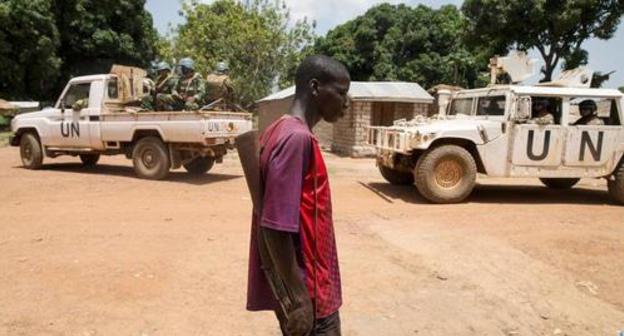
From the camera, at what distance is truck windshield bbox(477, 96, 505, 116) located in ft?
26.4

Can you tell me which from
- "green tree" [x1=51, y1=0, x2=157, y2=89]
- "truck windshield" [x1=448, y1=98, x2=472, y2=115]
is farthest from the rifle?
"green tree" [x1=51, y1=0, x2=157, y2=89]

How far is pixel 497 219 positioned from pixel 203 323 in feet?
15.3

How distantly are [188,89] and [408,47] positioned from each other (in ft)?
76.5

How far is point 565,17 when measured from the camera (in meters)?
17.1

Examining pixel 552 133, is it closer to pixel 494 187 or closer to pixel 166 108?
pixel 494 187

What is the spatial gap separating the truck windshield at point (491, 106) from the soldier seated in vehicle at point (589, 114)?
1253mm

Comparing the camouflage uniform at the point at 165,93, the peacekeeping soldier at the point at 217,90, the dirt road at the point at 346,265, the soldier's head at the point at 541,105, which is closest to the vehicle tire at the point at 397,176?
the dirt road at the point at 346,265

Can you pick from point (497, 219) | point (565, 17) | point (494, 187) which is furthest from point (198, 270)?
point (565, 17)

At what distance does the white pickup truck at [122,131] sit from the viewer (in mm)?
8953

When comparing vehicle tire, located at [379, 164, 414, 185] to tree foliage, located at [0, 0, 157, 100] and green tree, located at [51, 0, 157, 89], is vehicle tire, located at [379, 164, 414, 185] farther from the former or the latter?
green tree, located at [51, 0, 157, 89]

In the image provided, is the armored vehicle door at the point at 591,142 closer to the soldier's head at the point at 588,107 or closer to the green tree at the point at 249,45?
the soldier's head at the point at 588,107

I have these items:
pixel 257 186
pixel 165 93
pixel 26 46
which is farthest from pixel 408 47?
pixel 257 186

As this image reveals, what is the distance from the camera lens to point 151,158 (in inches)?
375

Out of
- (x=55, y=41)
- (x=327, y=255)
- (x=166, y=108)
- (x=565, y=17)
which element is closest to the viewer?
(x=327, y=255)
